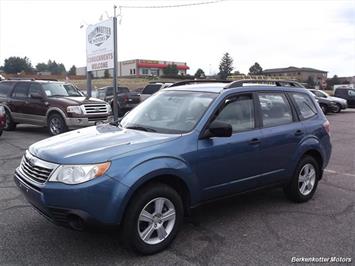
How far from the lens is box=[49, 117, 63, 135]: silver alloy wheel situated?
12198 millimetres

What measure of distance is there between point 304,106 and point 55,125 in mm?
8502

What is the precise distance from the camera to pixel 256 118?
5.07 m

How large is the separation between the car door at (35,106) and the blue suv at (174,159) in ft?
26.3

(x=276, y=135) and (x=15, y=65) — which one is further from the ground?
(x=15, y=65)

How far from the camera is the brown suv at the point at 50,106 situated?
1193 cm

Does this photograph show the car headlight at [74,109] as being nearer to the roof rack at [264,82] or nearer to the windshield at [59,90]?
the windshield at [59,90]

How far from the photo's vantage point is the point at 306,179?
19.1 feet

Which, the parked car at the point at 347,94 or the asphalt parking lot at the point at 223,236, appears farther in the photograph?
the parked car at the point at 347,94

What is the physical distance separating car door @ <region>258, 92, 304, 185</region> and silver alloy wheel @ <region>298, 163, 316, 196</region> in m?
0.45

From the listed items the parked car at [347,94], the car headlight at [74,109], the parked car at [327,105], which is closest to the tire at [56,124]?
the car headlight at [74,109]

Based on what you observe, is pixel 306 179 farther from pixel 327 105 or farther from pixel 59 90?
pixel 327 105


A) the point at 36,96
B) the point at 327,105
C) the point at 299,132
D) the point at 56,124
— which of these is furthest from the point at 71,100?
the point at 327,105

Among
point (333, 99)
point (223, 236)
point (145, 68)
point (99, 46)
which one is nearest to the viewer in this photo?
point (223, 236)

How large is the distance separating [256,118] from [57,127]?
8578 mm
